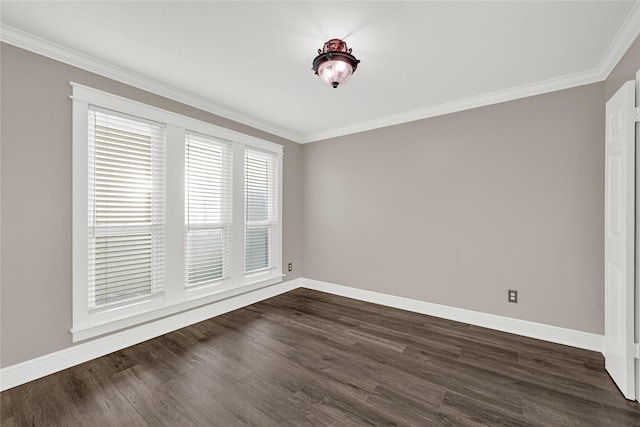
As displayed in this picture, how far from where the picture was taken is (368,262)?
3939 millimetres

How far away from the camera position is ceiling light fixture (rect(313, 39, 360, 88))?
1.99 m

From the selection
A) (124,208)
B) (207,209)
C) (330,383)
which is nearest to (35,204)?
(124,208)

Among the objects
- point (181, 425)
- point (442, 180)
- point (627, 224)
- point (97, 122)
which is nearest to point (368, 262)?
point (442, 180)

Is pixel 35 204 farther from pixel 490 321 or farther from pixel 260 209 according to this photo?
pixel 490 321

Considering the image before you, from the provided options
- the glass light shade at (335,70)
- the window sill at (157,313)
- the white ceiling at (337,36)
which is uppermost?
the white ceiling at (337,36)

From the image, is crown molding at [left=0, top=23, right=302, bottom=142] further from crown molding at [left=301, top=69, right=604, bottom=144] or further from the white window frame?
crown molding at [left=301, top=69, right=604, bottom=144]

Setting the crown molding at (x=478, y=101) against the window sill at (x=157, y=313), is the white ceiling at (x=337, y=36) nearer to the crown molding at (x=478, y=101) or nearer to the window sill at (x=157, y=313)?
the crown molding at (x=478, y=101)

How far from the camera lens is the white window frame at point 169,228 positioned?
2.26 m

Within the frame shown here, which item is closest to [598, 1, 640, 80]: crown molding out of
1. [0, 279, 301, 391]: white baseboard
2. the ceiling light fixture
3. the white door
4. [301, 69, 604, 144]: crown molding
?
[301, 69, 604, 144]: crown molding

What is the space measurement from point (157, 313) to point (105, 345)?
471 mm

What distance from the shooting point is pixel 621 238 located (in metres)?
1.90

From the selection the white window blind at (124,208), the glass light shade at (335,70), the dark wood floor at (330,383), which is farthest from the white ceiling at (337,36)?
the dark wood floor at (330,383)

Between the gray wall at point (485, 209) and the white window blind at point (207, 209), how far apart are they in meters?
1.70

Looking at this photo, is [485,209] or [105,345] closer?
[105,345]
